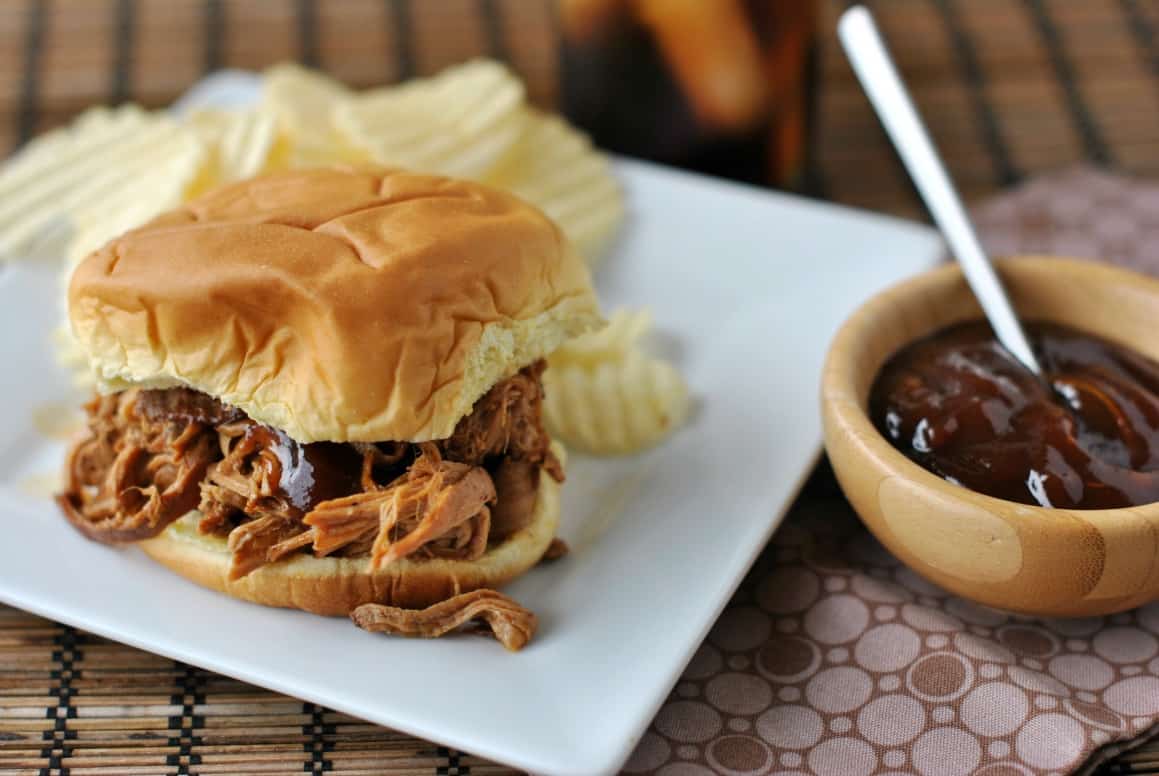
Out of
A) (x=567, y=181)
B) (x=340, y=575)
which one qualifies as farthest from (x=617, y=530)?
(x=567, y=181)

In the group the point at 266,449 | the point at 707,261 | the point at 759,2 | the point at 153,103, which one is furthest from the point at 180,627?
the point at 153,103

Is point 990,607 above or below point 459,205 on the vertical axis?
below

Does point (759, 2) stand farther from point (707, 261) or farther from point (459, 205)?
point (459, 205)

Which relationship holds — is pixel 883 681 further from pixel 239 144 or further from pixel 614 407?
pixel 239 144

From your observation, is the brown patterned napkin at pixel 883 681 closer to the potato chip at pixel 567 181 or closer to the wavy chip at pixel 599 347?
the wavy chip at pixel 599 347

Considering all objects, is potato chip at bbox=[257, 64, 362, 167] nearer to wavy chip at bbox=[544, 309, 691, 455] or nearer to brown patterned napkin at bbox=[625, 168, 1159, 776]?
wavy chip at bbox=[544, 309, 691, 455]

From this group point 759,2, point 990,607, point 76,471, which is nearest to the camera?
point 990,607

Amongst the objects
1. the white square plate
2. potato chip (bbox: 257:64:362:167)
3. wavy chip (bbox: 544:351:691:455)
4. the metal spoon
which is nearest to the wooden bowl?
the metal spoon
